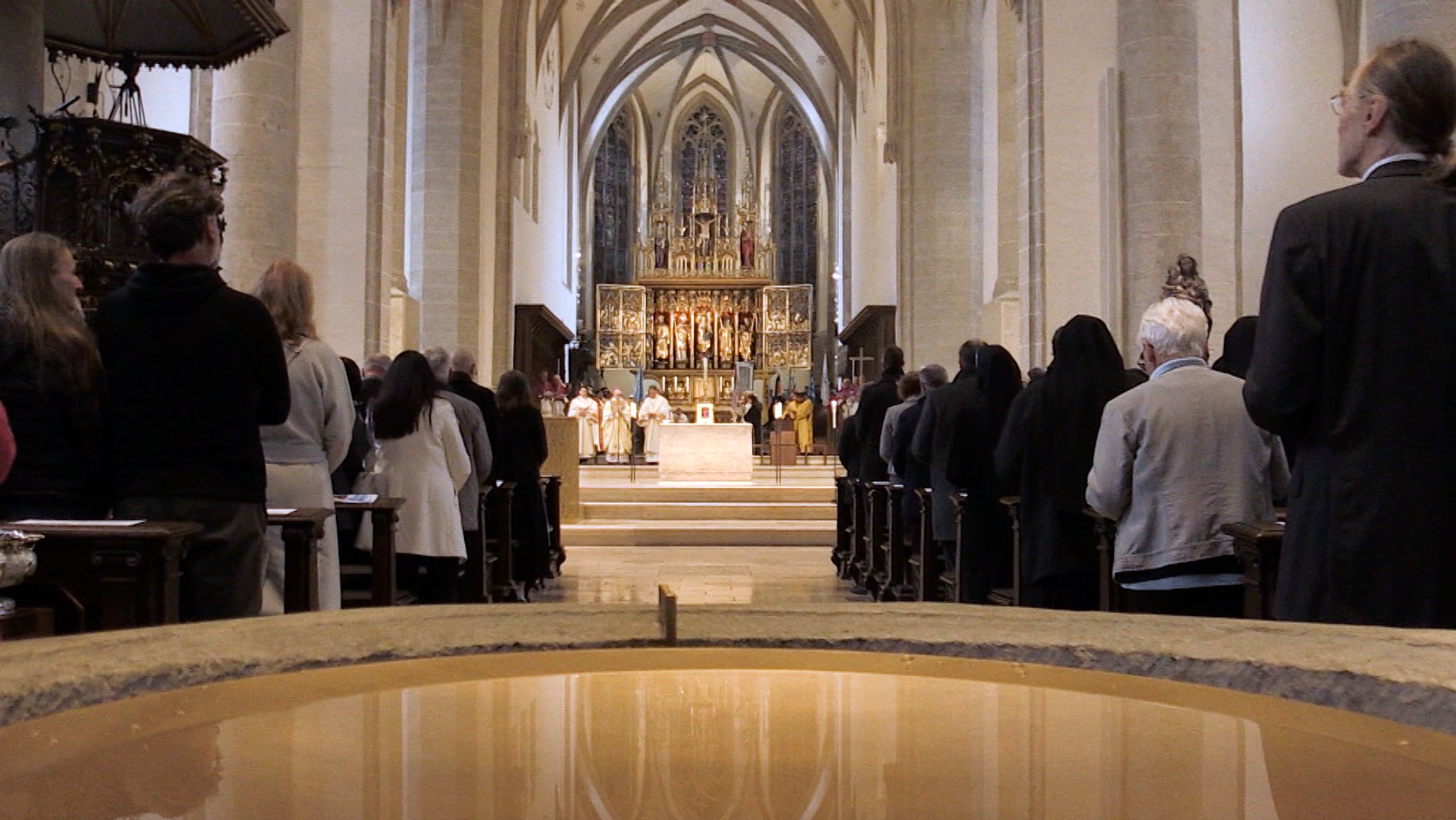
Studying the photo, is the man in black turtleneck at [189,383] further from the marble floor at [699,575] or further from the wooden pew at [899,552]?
the wooden pew at [899,552]

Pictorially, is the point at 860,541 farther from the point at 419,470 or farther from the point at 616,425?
the point at 616,425

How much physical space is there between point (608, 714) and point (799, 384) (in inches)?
1330

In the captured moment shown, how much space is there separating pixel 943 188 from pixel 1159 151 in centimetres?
907

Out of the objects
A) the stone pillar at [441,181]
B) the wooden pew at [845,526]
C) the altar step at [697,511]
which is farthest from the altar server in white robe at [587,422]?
the wooden pew at [845,526]

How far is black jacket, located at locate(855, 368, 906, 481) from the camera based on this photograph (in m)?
9.04

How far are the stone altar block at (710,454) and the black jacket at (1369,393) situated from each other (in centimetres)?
1276

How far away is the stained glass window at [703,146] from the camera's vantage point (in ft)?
127

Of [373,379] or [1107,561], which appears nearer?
[1107,561]

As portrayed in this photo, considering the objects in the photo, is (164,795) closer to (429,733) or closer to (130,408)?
(429,733)

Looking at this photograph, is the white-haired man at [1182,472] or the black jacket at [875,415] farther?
the black jacket at [875,415]

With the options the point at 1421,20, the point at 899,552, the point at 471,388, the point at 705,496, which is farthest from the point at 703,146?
the point at 1421,20

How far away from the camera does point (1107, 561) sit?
436cm

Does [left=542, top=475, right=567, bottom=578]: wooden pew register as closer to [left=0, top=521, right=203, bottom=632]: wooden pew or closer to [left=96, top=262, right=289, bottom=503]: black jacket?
[left=96, top=262, right=289, bottom=503]: black jacket

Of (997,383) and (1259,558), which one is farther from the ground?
(997,383)
